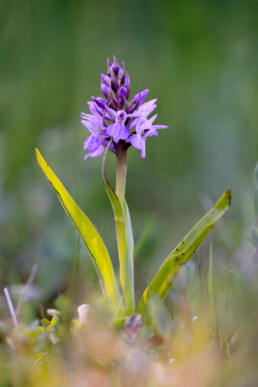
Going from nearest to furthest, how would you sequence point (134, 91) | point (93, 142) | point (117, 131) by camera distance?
point (117, 131) → point (93, 142) → point (134, 91)

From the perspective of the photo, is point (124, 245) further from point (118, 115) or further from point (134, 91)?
point (134, 91)

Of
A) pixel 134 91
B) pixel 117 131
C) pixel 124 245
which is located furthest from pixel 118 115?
pixel 134 91

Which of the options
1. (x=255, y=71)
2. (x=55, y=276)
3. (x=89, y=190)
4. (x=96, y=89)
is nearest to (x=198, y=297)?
(x=55, y=276)

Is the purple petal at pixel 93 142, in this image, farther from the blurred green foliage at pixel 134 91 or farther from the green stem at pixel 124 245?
the blurred green foliage at pixel 134 91

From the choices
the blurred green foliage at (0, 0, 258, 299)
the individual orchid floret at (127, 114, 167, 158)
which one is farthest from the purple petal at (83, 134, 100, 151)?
the blurred green foliage at (0, 0, 258, 299)

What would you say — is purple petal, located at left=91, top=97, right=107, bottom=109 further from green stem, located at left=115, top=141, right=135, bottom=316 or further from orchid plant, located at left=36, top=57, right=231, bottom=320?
green stem, located at left=115, top=141, right=135, bottom=316

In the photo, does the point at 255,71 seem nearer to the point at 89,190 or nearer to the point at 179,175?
the point at 179,175
